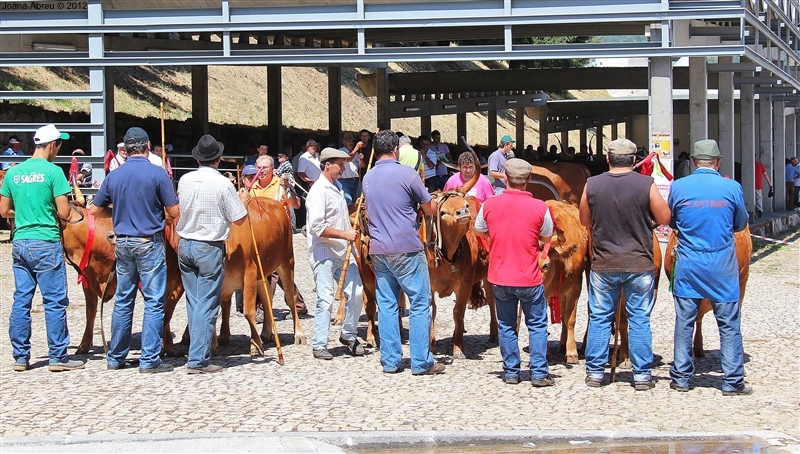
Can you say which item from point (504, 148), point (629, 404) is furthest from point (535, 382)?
point (504, 148)

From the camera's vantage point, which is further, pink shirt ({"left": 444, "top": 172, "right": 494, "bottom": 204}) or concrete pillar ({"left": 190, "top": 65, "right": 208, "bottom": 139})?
concrete pillar ({"left": 190, "top": 65, "right": 208, "bottom": 139})

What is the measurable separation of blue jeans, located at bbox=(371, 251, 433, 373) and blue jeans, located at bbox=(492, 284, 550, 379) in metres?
0.70

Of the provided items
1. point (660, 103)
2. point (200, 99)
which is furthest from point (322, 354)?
point (200, 99)

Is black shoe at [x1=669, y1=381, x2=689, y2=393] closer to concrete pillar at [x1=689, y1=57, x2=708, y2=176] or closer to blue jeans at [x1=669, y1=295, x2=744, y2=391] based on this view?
blue jeans at [x1=669, y1=295, x2=744, y2=391]

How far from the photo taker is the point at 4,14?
19719 millimetres

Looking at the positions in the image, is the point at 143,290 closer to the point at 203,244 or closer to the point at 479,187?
the point at 203,244

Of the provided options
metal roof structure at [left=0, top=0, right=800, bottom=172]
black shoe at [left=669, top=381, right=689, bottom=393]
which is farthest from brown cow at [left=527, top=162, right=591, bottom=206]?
black shoe at [left=669, top=381, right=689, bottom=393]

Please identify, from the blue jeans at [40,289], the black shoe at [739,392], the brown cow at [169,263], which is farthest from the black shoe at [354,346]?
the black shoe at [739,392]

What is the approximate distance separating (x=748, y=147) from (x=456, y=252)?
1684cm

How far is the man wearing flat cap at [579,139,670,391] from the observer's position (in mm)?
8750

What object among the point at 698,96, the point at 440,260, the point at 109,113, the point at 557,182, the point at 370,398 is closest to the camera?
the point at 370,398

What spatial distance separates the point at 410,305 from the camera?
9.49 m

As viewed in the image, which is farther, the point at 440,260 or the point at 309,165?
the point at 309,165

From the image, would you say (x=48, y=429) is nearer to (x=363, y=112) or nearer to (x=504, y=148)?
(x=504, y=148)
